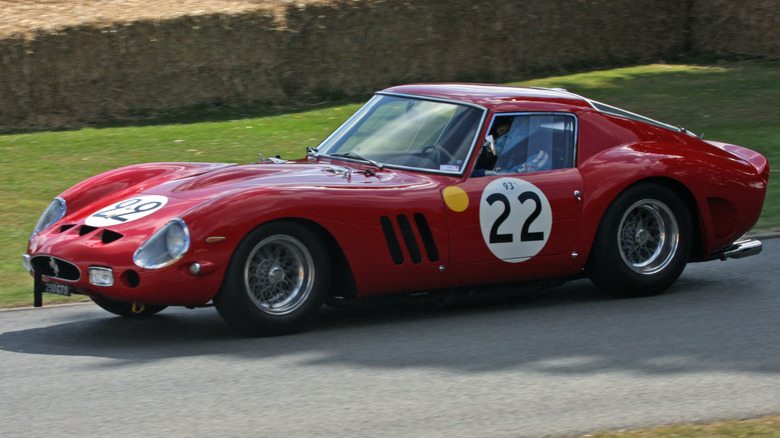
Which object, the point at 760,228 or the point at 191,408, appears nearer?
the point at 191,408

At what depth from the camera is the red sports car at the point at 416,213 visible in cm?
569

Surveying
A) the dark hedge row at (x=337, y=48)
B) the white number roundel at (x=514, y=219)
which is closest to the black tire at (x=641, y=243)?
the white number roundel at (x=514, y=219)

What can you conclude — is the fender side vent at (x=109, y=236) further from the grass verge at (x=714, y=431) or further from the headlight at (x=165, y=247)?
the grass verge at (x=714, y=431)

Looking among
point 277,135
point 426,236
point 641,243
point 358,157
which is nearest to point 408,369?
point 426,236

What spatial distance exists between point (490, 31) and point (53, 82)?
7.67 metres

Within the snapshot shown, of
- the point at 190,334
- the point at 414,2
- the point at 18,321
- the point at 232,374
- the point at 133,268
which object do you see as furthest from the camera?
→ the point at 414,2

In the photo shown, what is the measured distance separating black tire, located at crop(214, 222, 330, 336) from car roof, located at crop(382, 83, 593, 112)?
1.65 metres

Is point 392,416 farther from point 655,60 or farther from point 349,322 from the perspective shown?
point 655,60

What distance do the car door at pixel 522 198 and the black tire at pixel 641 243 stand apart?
0.95ft

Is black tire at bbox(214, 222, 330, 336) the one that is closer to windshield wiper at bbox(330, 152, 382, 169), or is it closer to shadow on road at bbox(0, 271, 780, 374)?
shadow on road at bbox(0, 271, 780, 374)

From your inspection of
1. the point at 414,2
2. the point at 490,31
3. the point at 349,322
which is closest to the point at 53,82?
the point at 414,2

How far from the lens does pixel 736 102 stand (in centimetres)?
1622

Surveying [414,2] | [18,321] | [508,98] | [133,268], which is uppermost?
[414,2]

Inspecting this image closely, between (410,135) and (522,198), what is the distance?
0.91 metres
